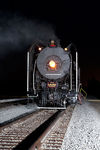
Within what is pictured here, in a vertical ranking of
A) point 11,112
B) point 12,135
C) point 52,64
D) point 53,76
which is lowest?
point 11,112

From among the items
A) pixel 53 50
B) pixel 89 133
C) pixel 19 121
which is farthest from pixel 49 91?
pixel 89 133

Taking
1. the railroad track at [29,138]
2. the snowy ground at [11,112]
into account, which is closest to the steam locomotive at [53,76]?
the snowy ground at [11,112]

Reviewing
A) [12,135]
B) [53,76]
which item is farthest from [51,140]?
[53,76]

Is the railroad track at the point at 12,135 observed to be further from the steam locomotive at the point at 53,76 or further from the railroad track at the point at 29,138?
the steam locomotive at the point at 53,76

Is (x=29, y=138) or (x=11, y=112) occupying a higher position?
(x=29, y=138)

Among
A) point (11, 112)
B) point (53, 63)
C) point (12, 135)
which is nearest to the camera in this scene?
point (12, 135)

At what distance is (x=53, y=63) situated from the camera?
34.4ft

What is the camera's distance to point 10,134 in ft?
16.1

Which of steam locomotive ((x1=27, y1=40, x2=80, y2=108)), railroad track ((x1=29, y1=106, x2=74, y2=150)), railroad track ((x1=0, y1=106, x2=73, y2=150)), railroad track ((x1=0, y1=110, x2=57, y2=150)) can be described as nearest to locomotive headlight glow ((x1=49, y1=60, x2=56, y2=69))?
steam locomotive ((x1=27, y1=40, x2=80, y2=108))

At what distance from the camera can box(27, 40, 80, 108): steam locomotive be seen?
10.5m

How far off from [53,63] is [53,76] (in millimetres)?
619

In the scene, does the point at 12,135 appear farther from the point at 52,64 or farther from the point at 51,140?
the point at 52,64

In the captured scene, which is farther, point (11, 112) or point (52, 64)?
point (52, 64)

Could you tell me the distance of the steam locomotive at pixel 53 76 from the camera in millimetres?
10484
